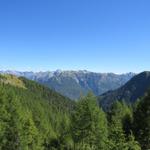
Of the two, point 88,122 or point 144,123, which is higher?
point 88,122

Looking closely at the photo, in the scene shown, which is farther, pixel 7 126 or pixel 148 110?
pixel 148 110

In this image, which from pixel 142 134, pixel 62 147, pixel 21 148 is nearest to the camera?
pixel 21 148

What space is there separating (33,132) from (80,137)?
54.3 feet

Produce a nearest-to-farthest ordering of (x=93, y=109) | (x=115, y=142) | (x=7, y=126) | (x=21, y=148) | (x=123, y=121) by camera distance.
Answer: (x=115, y=142) < (x=93, y=109) < (x=7, y=126) < (x=21, y=148) < (x=123, y=121)

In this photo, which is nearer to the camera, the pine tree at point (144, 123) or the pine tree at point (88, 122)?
the pine tree at point (88, 122)

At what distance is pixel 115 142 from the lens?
24.3 m

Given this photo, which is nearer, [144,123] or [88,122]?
[88,122]

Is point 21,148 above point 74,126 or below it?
below

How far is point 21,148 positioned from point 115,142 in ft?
136

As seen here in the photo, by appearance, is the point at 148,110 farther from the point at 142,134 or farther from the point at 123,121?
the point at 123,121

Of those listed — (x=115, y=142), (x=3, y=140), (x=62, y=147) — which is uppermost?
(x=115, y=142)

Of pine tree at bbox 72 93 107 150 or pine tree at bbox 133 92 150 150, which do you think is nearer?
pine tree at bbox 72 93 107 150

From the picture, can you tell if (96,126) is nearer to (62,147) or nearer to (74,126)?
(74,126)

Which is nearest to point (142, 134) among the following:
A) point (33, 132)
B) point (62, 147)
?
point (33, 132)
